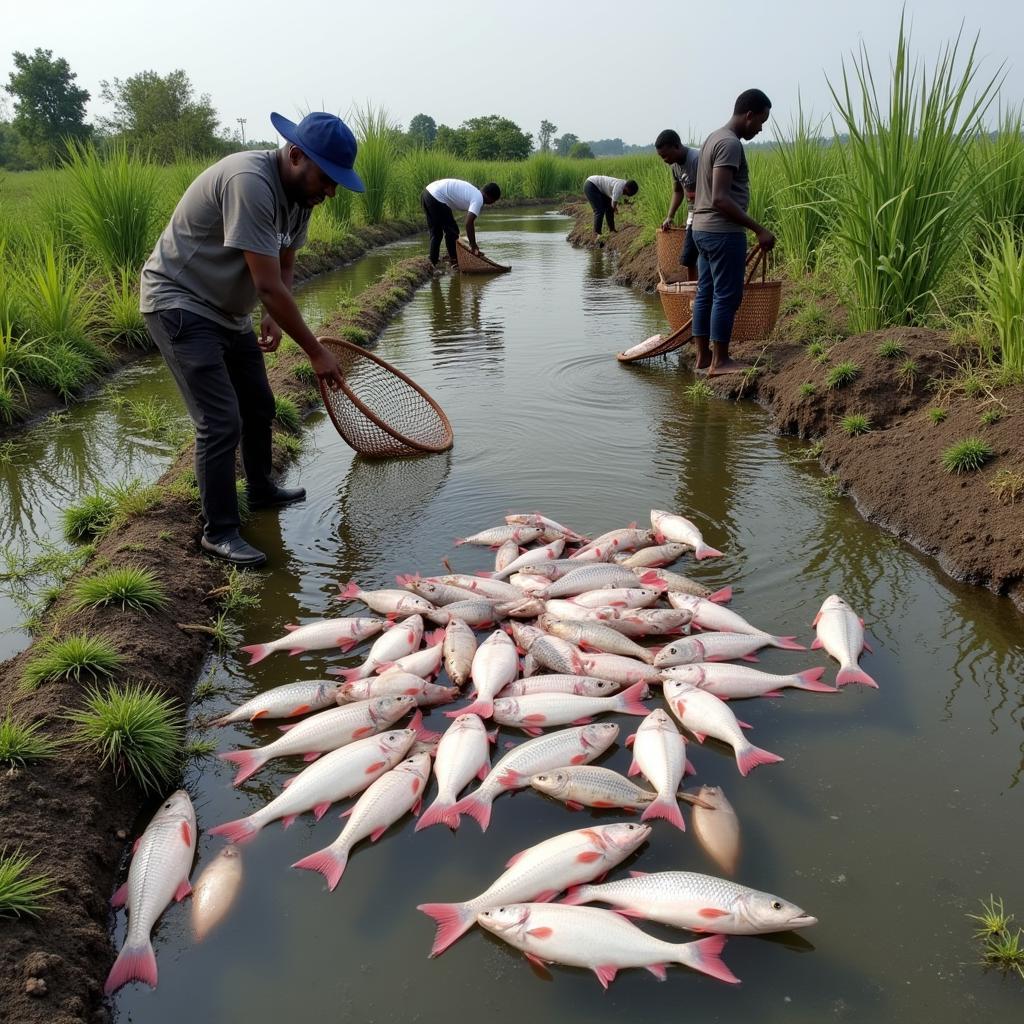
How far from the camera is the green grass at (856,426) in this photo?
5.99 m

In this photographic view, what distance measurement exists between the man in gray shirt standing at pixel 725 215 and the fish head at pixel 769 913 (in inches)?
221

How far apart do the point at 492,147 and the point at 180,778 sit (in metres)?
53.5

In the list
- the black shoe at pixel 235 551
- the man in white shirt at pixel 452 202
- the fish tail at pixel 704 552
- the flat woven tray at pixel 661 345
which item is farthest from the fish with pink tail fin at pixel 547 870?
the man in white shirt at pixel 452 202

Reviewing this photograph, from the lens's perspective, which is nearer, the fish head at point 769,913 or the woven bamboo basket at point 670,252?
the fish head at point 769,913

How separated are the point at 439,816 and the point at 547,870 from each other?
0.48 metres

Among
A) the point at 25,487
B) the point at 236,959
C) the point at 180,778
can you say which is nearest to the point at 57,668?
the point at 180,778

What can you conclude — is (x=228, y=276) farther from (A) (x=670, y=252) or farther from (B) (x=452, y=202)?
(B) (x=452, y=202)

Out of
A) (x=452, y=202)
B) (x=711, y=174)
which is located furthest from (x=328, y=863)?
(x=452, y=202)

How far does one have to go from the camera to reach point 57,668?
3.33m

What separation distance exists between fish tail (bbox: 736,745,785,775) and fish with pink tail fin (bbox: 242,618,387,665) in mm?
1797

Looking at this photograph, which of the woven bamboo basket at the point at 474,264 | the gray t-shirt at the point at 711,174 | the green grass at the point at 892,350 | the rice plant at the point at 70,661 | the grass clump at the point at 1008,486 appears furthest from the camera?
the woven bamboo basket at the point at 474,264

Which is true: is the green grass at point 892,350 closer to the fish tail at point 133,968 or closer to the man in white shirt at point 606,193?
the fish tail at point 133,968

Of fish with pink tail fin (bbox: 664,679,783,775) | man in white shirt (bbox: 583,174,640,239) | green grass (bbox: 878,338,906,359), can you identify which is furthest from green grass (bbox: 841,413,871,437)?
man in white shirt (bbox: 583,174,640,239)

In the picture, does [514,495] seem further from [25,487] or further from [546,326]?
[546,326]
